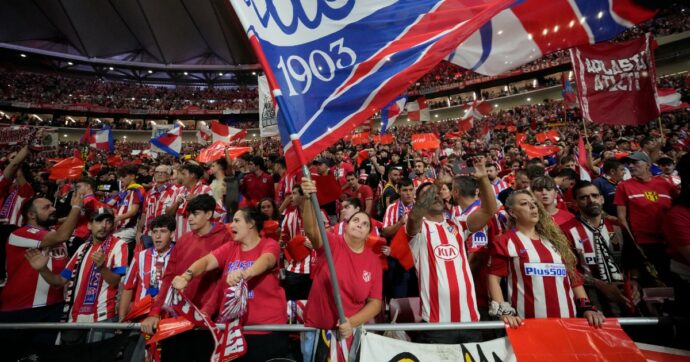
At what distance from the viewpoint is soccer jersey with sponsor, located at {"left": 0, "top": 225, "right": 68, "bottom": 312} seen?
3189mm

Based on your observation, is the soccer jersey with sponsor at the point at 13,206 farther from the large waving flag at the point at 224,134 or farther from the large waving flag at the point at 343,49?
the large waving flag at the point at 343,49

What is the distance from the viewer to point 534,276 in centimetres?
245

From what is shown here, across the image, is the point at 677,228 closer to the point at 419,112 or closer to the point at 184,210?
the point at 184,210

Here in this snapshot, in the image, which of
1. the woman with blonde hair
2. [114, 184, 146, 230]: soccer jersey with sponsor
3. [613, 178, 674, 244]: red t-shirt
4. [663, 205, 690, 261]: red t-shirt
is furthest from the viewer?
[114, 184, 146, 230]: soccer jersey with sponsor

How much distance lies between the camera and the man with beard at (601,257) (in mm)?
2754

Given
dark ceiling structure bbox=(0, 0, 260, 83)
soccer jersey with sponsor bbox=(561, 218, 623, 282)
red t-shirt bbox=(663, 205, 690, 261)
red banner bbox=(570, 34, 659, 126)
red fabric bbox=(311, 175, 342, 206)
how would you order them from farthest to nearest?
dark ceiling structure bbox=(0, 0, 260, 83)
red banner bbox=(570, 34, 659, 126)
soccer jersey with sponsor bbox=(561, 218, 623, 282)
red fabric bbox=(311, 175, 342, 206)
red t-shirt bbox=(663, 205, 690, 261)

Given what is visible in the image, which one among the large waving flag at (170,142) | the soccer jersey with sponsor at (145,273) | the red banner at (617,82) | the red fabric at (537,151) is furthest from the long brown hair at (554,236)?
the large waving flag at (170,142)

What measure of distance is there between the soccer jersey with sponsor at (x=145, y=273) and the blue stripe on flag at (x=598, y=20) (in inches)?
198

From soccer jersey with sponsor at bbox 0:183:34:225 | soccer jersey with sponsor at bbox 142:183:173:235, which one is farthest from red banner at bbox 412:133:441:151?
soccer jersey with sponsor at bbox 0:183:34:225

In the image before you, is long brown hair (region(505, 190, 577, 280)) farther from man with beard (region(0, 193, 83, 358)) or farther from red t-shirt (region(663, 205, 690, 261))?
man with beard (region(0, 193, 83, 358))

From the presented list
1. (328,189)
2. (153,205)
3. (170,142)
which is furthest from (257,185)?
(170,142)

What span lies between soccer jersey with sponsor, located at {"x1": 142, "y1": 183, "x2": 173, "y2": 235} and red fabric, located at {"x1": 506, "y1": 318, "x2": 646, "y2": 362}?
5370mm

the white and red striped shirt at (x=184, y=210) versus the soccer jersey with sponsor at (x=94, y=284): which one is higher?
the white and red striped shirt at (x=184, y=210)

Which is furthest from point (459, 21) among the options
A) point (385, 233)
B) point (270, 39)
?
point (385, 233)
